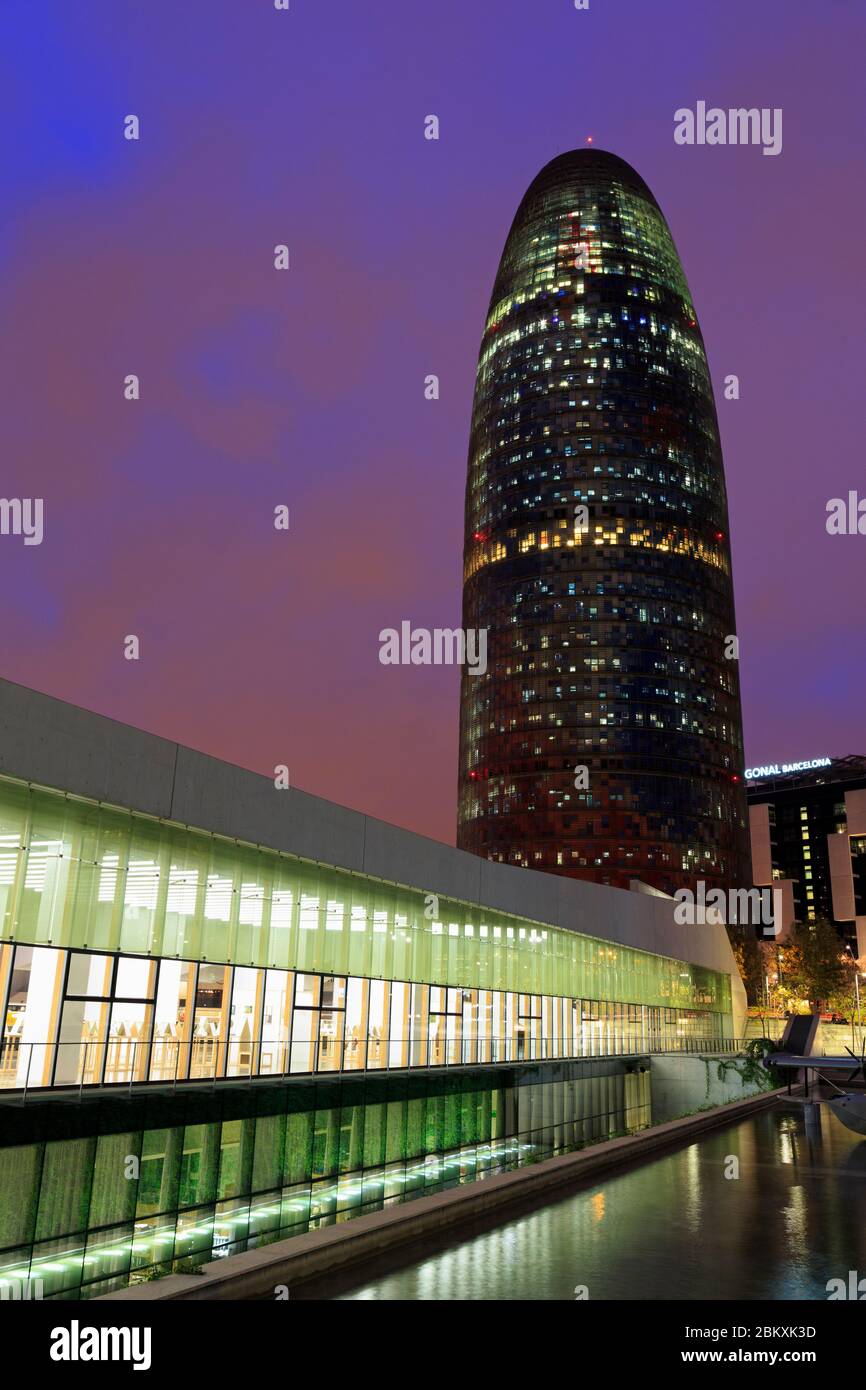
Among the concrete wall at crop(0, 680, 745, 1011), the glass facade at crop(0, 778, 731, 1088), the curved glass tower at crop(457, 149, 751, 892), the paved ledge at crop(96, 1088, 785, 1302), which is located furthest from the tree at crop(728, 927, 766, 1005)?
the paved ledge at crop(96, 1088, 785, 1302)

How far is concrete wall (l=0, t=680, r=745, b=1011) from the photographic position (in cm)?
1836

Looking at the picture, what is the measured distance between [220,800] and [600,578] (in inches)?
5692

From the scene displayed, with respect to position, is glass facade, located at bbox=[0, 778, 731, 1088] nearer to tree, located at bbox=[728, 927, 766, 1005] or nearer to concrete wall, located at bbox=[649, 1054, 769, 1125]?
concrete wall, located at bbox=[649, 1054, 769, 1125]

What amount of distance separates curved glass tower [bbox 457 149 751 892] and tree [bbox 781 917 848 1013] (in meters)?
19.4

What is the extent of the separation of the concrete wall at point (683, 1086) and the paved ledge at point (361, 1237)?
1111 inches

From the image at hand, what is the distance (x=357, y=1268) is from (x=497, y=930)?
21659 mm

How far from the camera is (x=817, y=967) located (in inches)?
5246

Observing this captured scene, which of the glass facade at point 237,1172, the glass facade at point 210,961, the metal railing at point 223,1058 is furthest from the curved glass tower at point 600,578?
the glass facade at point 237,1172

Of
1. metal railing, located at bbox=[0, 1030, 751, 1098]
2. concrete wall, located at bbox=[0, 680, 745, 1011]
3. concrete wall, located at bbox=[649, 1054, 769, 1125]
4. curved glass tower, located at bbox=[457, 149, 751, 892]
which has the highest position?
curved glass tower, located at bbox=[457, 149, 751, 892]

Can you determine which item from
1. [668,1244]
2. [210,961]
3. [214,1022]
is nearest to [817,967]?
[668,1244]

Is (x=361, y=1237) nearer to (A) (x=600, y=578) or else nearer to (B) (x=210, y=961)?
(B) (x=210, y=961)

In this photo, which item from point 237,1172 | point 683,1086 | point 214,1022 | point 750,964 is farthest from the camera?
point 750,964
